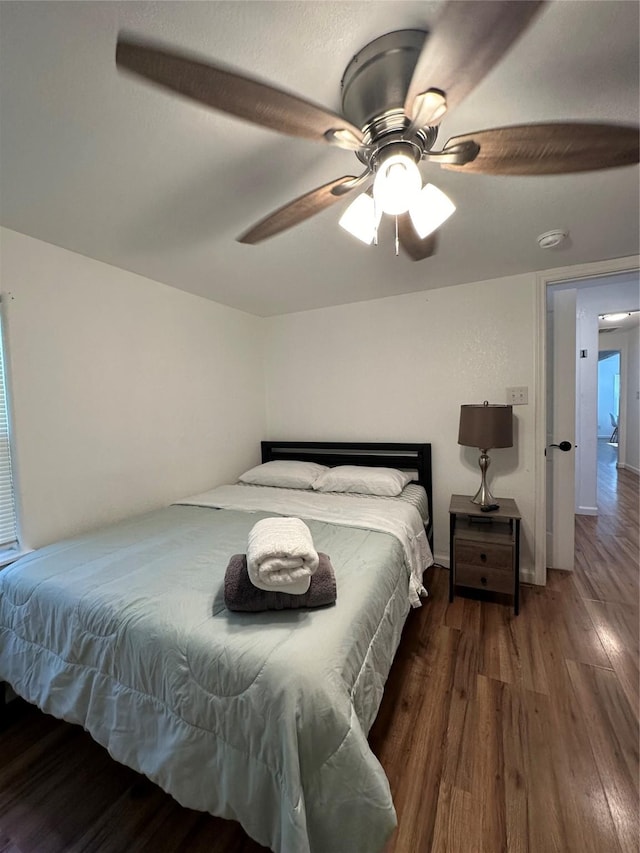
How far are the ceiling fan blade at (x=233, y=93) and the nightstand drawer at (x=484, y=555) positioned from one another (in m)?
2.21

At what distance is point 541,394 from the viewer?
7.95ft

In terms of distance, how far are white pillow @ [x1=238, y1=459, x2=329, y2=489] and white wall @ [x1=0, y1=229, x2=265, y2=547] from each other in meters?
0.30

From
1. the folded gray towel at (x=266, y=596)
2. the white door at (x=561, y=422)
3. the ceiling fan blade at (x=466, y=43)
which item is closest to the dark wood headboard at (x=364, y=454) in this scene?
the white door at (x=561, y=422)

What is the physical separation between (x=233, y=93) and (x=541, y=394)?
8.03ft

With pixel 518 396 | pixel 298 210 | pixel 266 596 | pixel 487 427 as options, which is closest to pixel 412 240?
pixel 298 210

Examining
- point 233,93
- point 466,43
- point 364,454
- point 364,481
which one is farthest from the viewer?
point 364,454

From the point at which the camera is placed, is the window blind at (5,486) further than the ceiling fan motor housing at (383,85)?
Yes

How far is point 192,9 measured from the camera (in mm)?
806

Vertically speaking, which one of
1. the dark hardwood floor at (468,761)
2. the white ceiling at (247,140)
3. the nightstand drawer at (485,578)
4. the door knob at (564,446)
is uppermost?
the white ceiling at (247,140)

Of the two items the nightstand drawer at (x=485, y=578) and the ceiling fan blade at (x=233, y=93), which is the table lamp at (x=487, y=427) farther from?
the ceiling fan blade at (x=233, y=93)

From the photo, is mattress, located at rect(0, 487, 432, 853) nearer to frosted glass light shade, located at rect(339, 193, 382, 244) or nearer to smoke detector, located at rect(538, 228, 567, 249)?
frosted glass light shade, located at rect(339, 193, 382, 244)

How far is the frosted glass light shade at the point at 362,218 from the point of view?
1.21m

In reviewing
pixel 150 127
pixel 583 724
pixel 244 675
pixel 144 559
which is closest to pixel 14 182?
pixel 150 127

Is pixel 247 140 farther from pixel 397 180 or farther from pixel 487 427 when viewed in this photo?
pixel 487 427
